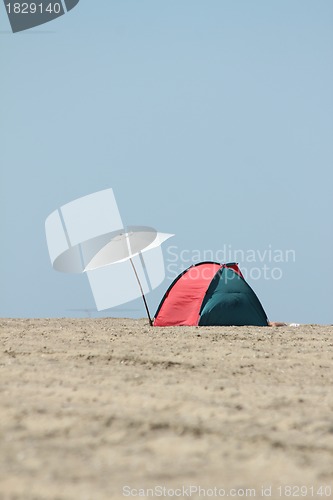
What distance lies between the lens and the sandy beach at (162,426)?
3225 mm

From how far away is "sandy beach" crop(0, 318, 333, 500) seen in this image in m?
3.22

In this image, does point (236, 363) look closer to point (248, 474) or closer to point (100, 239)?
point (248, 474)

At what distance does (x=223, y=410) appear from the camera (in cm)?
434

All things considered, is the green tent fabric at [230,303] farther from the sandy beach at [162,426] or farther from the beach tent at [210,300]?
the sandy beach at [162,426]

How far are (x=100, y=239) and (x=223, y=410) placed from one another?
28.5 feet

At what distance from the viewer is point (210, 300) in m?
12.5

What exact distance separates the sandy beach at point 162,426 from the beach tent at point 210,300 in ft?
18.2

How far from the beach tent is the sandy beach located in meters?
5.54

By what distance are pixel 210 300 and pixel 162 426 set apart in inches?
336

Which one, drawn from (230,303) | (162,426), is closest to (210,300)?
(230,303)

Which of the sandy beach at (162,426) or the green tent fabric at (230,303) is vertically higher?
the sandy beach at (162,426)
